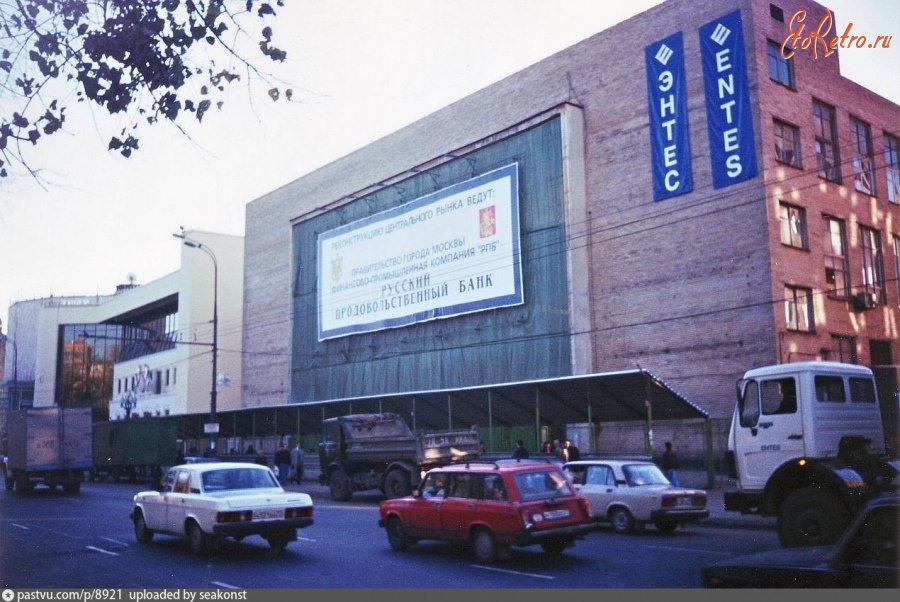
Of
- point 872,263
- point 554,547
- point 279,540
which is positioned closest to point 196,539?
point 279,540

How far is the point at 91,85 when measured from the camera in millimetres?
8891

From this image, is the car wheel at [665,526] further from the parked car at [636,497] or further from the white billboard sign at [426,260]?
the white billboard sign at [426,260]

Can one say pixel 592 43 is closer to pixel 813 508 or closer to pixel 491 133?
pixel 491 133

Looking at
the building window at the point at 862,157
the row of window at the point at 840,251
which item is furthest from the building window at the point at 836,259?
the building window at the point at 862,157

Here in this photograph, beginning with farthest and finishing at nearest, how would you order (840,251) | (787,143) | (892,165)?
(892,165), (840,251), (787,143)

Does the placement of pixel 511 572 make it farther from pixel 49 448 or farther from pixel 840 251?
pixel 49 448

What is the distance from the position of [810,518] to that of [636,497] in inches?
177

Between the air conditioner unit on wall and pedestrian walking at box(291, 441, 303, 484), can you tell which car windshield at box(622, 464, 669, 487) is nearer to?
the air conditioner unit on wall

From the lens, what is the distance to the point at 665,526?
54.4ft

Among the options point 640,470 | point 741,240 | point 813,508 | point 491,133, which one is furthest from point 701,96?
point 813,508

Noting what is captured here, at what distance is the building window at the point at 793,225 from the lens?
3005 cm

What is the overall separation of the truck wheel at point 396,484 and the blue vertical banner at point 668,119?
1497 centimetres

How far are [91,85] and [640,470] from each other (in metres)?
12.6

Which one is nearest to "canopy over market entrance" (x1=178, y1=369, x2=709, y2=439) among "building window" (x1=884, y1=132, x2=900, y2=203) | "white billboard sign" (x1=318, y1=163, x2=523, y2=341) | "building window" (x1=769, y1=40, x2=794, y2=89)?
"white billboard sign" (x1=318, y1=163, x2=523, y2=341)
